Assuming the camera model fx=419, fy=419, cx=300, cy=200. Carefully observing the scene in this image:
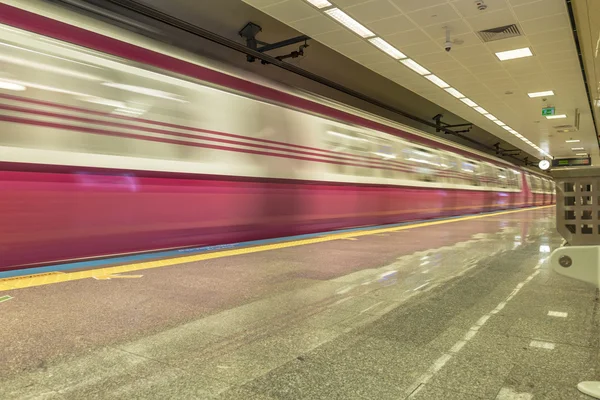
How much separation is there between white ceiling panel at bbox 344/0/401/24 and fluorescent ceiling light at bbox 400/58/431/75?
2458 millimetres

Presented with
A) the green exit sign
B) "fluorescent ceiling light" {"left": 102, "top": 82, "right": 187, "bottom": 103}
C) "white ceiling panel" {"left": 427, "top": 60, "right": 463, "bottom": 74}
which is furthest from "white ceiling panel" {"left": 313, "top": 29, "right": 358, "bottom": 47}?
the green exit sign

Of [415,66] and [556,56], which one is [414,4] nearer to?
[415,66]

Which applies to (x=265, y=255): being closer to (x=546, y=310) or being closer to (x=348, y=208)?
(x=546, y=310)

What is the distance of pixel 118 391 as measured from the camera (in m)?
1.47

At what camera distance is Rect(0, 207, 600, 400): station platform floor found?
153 centimetres

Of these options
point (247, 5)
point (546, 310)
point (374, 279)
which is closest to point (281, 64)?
point (247, 5)

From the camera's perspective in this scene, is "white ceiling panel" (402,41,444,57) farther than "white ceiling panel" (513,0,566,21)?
Yes

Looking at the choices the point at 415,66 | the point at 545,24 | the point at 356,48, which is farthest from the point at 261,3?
the point at 545,24

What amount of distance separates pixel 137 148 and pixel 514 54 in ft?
26.4

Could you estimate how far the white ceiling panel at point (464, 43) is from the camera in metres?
6.71

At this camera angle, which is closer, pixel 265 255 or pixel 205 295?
pixel 205 295

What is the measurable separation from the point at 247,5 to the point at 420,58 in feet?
13.3

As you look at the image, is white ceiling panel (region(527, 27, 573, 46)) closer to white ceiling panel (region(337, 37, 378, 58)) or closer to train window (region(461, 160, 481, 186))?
white ceiling panel (region(337, 37, 378, 58))

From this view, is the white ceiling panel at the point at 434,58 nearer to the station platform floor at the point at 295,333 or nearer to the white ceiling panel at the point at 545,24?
the white ceiling panel at the point at 545,24
